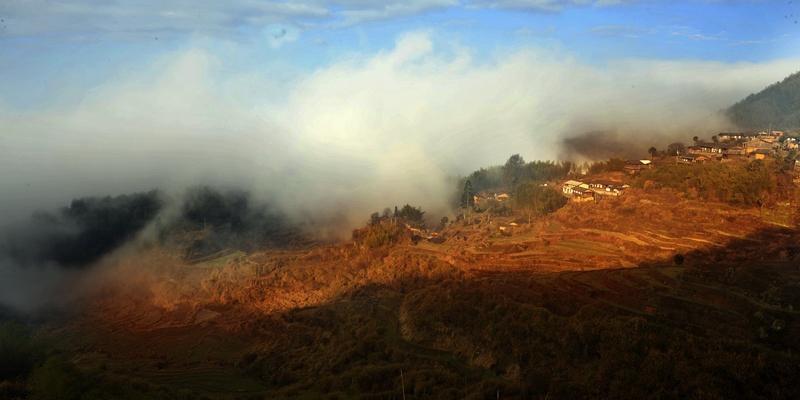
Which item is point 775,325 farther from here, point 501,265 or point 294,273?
point 294,273

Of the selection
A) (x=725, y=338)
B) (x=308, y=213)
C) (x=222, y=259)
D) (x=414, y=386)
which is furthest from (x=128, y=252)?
(x=725, y=338)

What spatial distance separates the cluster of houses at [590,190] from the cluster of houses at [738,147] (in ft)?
22.4

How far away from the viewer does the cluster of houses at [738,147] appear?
44.4 meters

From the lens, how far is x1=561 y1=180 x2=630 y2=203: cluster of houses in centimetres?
4088

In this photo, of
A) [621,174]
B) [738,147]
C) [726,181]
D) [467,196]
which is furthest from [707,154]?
[467,196]

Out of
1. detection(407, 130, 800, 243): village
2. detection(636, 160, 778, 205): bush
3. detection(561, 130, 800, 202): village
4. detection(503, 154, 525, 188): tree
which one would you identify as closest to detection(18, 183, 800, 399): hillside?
detection(636, 160, 778, 205): bush

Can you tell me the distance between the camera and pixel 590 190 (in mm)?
43312

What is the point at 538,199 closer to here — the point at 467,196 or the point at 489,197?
the point at 489,197

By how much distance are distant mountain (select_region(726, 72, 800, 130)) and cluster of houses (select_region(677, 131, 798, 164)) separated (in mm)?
7269

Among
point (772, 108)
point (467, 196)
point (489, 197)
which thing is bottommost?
point (489, 197)

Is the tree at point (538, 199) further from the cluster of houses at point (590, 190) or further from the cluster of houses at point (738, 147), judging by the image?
the cluster of houses at point (738, 147)

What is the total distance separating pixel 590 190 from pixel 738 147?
55.1 ft

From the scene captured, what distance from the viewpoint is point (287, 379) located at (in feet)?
73.3

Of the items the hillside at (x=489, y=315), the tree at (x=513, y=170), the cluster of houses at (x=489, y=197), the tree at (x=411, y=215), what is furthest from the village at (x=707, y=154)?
the tree at (x=411, y=215)
